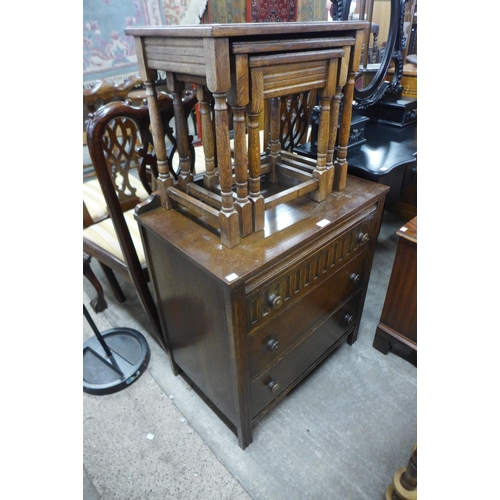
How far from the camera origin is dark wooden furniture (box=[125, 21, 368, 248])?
28.9 inches

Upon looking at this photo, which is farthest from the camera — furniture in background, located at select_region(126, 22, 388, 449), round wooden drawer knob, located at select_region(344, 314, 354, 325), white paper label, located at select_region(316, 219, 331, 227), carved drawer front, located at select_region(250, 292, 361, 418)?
round wooden drawer knob, located at select_region(344, 314, 354, 325)

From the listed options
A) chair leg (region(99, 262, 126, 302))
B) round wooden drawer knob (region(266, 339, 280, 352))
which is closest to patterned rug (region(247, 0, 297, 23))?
chair leg (region(99, 262, 126, 302))

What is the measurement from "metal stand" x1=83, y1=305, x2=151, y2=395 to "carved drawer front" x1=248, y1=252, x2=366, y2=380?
2.37 feet

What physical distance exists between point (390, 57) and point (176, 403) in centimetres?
180

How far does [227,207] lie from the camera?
0.88 m

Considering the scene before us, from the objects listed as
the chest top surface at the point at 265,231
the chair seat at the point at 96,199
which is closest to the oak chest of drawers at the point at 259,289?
the chest top surface at the point at 265,231

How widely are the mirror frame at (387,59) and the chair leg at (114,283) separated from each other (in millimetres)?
1491

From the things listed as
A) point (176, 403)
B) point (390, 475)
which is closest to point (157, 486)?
point (176, 403)

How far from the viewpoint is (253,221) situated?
0.95m

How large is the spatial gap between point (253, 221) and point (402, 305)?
88cm

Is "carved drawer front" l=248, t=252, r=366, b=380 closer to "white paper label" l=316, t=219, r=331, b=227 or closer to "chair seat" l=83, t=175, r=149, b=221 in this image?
"white paper label" l=316, t=219, r=331, b=227

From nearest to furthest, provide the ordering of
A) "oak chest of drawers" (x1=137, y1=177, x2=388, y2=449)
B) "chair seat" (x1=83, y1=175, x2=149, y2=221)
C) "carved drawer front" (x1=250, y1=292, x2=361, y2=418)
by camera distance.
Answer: "oak chest of drawers" (x1=137, y1=177, x2=388, y2=449)
"carved drawer front" (x1=250, y1=292, x2=361, y2=418)
"chair seat" (x1=83, y1=175, x2=149, y2=221)
